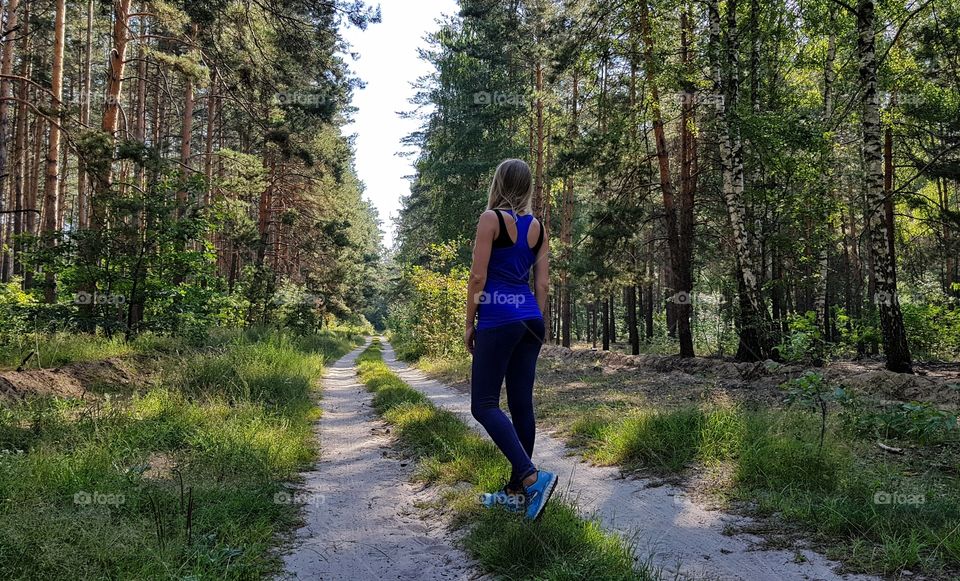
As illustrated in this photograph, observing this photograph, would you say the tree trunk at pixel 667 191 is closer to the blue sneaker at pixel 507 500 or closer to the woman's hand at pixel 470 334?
the woman's hand at pixel 470 334

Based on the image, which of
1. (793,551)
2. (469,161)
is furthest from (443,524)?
(469,161)

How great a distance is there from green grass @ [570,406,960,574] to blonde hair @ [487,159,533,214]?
97.8 inches

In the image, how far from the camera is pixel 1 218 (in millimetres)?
28141

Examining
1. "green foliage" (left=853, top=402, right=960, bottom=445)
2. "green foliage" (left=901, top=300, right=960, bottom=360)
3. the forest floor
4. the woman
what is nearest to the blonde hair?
the woman

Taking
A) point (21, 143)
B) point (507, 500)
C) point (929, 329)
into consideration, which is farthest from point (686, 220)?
point (21, 143)

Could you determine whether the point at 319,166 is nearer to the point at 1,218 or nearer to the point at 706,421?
the point at 706,421

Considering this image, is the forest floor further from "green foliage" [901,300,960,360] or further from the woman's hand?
"green foliage" [901,300,960,360]

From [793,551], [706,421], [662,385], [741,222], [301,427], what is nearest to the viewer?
[793,551]

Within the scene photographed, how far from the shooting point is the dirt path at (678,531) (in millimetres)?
2406

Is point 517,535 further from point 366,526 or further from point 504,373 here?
point 366,526

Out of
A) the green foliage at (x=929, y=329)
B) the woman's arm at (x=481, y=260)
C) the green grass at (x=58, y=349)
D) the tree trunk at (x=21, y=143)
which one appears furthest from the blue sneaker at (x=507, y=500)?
the tree trunk at (x=21, y=143)

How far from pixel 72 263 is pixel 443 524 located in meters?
8.66

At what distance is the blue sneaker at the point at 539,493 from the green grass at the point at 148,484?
1.36 m

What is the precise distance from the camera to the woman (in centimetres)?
275
